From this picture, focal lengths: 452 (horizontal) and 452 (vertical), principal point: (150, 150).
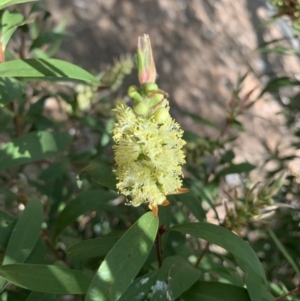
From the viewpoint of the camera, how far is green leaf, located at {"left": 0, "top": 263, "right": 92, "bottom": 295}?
2.99 feet

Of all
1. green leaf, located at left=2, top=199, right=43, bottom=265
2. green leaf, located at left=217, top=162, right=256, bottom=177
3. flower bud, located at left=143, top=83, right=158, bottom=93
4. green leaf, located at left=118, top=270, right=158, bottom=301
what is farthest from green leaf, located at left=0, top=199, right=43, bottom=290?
green leaf, located at left=217, top=162, right=256, bottom=177

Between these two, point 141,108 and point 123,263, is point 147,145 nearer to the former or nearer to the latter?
point 141,108

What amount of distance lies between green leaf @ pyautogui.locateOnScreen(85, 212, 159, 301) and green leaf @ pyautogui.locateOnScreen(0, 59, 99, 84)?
0.41 metres

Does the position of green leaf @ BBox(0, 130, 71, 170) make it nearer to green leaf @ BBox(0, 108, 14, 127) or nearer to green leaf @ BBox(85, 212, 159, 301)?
green leaf @ BBox(0, 108, 14, 127)

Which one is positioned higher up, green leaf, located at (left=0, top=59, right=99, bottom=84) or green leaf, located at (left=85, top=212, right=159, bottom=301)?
green leaf, located at (left=0, top=59, right=99, bottom=84)

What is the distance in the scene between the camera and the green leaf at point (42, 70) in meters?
1.10

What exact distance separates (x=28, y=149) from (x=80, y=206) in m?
0.22

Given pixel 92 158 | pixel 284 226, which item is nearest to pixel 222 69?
pixel 284 226

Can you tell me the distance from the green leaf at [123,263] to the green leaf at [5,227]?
36cm

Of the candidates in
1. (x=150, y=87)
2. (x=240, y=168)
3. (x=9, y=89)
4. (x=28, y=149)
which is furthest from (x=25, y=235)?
(x=240, y=168)

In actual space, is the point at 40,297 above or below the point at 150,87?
below

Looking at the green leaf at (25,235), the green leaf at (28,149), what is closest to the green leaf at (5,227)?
the green leaf at (25,235)

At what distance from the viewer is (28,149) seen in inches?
51.4

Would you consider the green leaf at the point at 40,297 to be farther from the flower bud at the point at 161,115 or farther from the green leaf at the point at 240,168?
the green leaf at the point at 240,168
